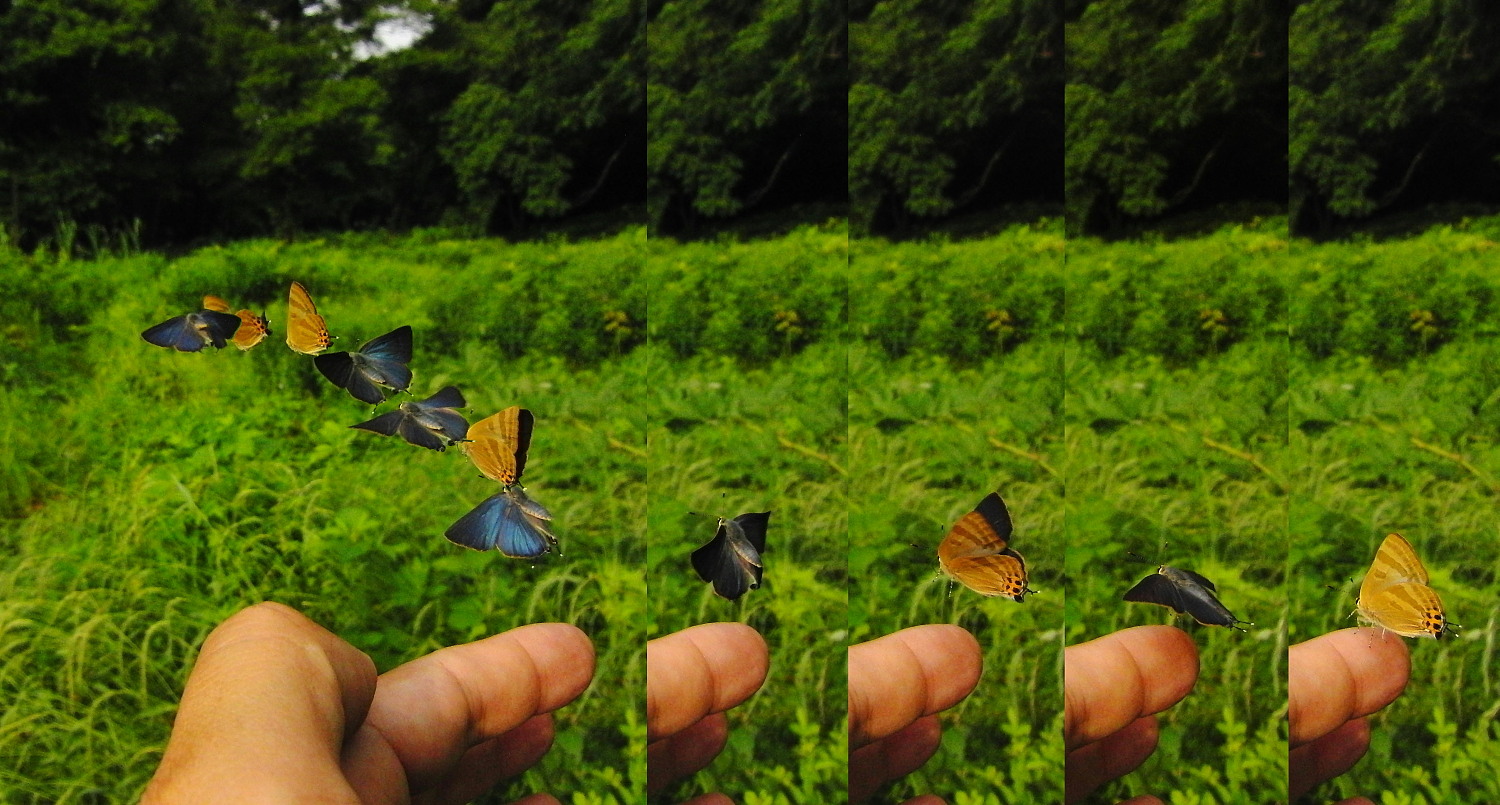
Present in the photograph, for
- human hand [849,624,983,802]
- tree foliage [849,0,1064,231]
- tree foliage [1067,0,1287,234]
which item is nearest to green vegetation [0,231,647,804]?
human hand [849,624,983,802]

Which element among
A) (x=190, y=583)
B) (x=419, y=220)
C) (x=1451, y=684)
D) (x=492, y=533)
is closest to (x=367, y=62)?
(x=419, y=220)

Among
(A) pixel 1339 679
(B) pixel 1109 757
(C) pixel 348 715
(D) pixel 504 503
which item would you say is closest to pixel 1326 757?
(A) pixel 1339 679

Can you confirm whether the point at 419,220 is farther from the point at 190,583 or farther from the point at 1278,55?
the point at 1278,55

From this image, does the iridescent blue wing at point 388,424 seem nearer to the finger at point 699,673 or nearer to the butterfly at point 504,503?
the butterfly at point 504,503

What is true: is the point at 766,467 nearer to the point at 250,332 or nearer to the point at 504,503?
the point at 504,503

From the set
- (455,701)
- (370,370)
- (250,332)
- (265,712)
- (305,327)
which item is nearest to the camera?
(265,712)

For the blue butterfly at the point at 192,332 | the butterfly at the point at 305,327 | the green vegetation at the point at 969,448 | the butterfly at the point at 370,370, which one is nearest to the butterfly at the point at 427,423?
the butterfly at the point at 370,370

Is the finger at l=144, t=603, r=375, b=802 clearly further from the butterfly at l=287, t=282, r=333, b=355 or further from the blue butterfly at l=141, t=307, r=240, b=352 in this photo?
the blue butterfly at l=141, t=307, r=240, b=352
